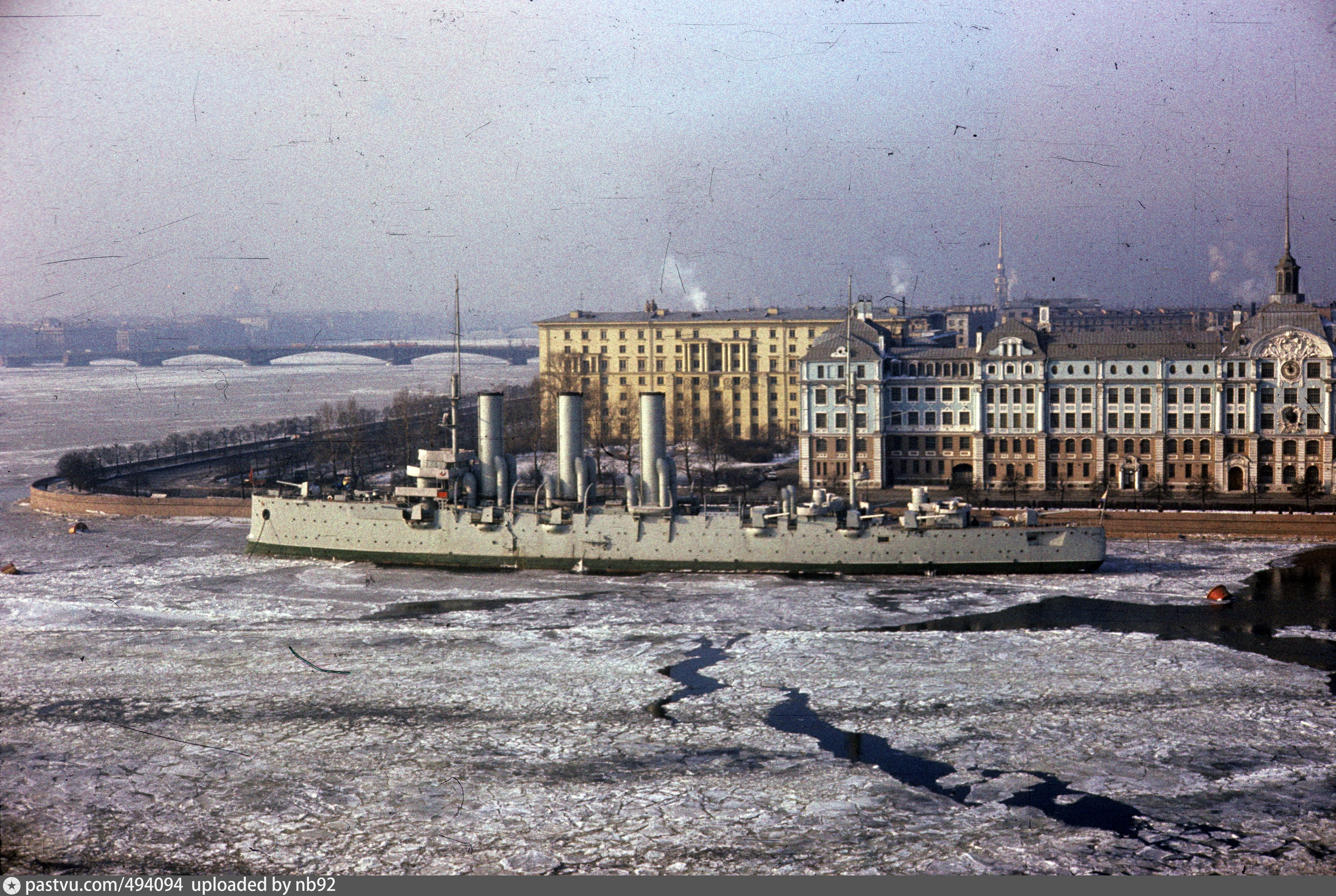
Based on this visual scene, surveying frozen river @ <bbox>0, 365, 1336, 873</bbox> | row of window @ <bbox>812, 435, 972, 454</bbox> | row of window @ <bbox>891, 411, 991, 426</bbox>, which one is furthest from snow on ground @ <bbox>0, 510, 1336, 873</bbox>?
row of window @ <bbox>891, 411, 991, 426</bbox>

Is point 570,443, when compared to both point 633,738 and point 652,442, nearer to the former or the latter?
point 652,442

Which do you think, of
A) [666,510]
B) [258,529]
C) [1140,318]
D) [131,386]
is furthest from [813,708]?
[131,386]

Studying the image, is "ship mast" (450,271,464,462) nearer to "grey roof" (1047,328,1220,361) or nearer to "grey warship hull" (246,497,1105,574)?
"grey warship hull" (246,497,1105,574)

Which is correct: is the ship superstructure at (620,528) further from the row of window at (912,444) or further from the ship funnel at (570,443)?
the row of window at (912,444)

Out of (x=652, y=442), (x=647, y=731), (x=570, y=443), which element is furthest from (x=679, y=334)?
(x=647, y=731)

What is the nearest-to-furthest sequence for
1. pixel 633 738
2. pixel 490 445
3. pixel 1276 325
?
pixel 633 738 < pixel 490 445 < pixel 1276 325
